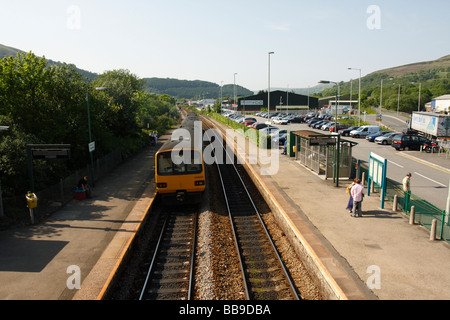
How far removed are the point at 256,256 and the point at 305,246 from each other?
1.59m

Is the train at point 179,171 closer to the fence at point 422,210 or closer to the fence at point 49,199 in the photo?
the fence at point 49,199

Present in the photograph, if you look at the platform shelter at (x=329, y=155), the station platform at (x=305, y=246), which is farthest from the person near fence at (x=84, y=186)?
the platform shelter at (x=329, y=155)

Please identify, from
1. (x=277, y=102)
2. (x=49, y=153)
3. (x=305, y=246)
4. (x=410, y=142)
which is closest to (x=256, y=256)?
(x=305, y=246)

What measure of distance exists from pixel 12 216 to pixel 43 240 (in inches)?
110

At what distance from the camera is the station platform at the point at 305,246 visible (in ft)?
27.0

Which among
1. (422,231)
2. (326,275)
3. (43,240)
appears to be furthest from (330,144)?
(43,240)

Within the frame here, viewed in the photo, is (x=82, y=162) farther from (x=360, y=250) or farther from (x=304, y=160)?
(x=360, y=250)

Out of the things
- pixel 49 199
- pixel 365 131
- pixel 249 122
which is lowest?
pixel 49 199

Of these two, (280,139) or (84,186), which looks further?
(280,139)

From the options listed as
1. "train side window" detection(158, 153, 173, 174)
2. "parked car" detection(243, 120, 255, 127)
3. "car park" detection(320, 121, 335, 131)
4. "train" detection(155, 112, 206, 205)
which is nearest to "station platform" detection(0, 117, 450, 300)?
"train" detection(155, 112, 206, 205)

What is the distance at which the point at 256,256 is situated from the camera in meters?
11.0

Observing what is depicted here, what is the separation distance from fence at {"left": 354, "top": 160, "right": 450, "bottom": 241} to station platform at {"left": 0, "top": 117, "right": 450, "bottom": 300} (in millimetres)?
342

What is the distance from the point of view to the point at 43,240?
11516 mm

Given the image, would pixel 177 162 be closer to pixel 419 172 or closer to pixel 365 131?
pixel 419 172
